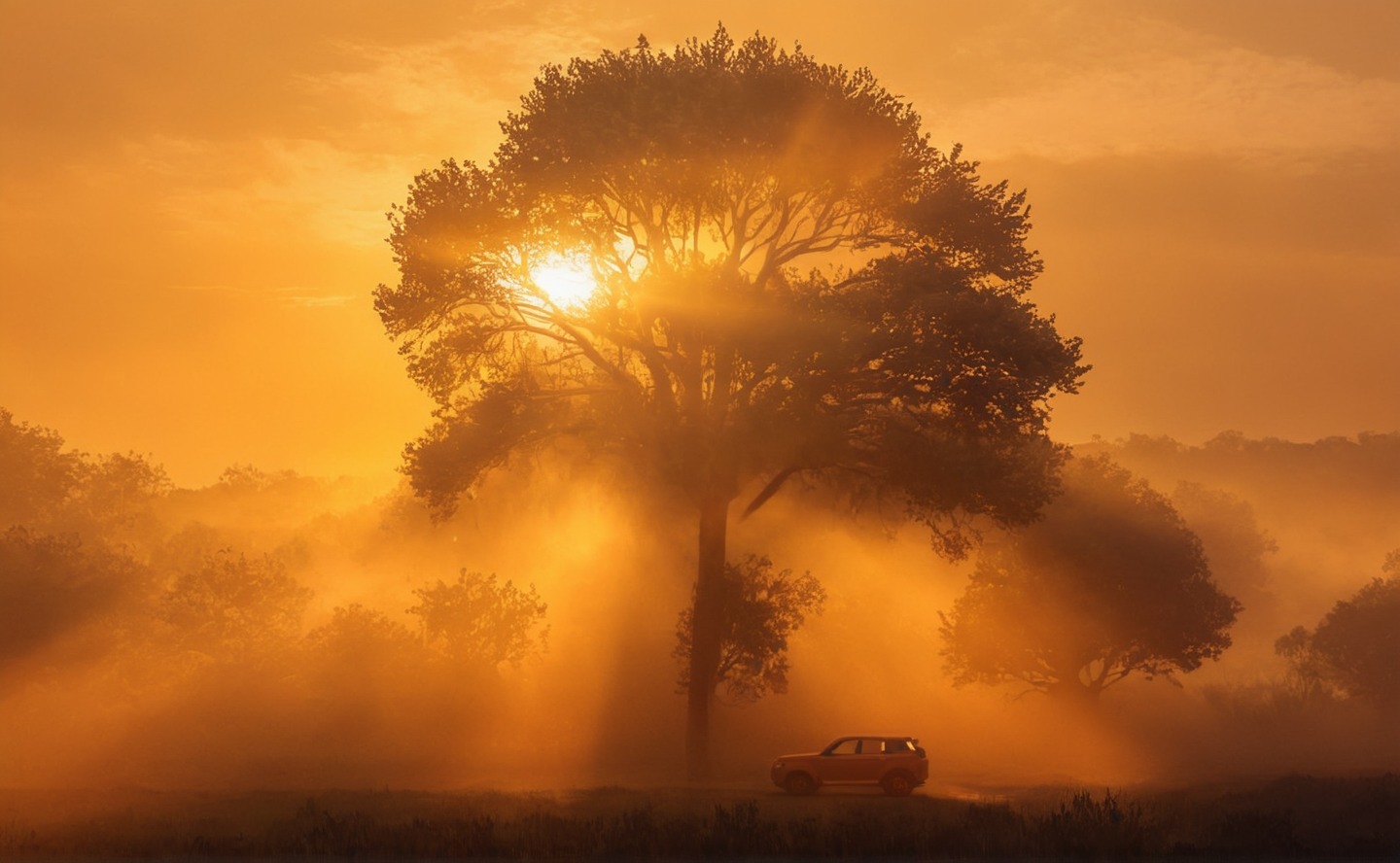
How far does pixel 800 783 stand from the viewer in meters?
46.3

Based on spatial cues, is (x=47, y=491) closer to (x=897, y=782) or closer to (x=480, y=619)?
(x=480, y=619)

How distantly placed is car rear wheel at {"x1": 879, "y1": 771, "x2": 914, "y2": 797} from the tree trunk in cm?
601

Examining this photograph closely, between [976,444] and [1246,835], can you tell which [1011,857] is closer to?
[1246,835]

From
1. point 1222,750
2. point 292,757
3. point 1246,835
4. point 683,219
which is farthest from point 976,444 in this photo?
point 1222,750

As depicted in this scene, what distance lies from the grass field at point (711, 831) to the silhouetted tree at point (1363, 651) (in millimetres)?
70261

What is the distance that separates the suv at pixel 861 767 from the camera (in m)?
46.0

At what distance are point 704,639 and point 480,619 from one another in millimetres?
37469

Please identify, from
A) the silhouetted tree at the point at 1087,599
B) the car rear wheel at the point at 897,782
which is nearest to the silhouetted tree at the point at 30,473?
the silhouetted tree at the point at 1087,599

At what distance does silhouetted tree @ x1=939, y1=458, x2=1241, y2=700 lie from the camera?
7950 cm

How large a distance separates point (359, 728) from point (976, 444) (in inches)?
1855

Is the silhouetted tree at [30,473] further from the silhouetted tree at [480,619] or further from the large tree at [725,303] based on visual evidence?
the large tree at [725,303]

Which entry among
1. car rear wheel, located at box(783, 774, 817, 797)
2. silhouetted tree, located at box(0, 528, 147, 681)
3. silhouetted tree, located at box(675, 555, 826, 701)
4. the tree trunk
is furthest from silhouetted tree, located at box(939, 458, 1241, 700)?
silhouetted tree, located at box(0, 528, 147, 681)

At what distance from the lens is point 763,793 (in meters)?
43.8

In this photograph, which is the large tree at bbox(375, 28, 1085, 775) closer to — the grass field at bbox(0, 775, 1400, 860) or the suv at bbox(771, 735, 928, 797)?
the suv at bbox(771, 735, 928, 797)
